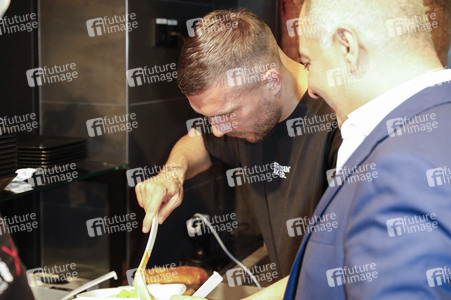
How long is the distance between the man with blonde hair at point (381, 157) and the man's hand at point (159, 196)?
61 cm

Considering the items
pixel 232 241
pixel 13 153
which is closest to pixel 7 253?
pixel 13 153

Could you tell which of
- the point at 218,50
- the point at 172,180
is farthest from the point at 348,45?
the point at 172,180

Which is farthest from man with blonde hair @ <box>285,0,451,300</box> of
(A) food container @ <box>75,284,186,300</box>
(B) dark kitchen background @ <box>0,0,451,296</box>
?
(B) dark kitchen background @ <box>0,0,451,296</box>

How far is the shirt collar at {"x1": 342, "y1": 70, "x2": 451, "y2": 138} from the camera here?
2.37ft

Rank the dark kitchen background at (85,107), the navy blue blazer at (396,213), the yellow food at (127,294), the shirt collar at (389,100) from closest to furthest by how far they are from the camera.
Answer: the navy blue blazer at (396,213)
the shirt collar at (389,100)
the yellow food at (127,294)
the dark kitchen background at (85,107)

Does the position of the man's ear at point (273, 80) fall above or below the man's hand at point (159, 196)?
above

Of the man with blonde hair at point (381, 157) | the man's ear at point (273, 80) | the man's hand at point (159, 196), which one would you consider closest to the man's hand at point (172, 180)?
the man's hand at point (159, 196)

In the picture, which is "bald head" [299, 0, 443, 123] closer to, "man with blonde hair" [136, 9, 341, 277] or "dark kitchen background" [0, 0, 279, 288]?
"man with blonde hair" [136, 9, 341, 277]

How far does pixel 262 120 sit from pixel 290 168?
153 mm

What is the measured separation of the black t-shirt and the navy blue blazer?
23.7 inches

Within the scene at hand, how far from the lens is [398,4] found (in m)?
0.75

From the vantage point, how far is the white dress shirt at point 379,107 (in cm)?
72

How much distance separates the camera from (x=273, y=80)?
1.42 meters

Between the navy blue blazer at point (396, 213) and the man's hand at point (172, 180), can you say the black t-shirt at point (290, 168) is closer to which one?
the man's hand at point (172, 180)
